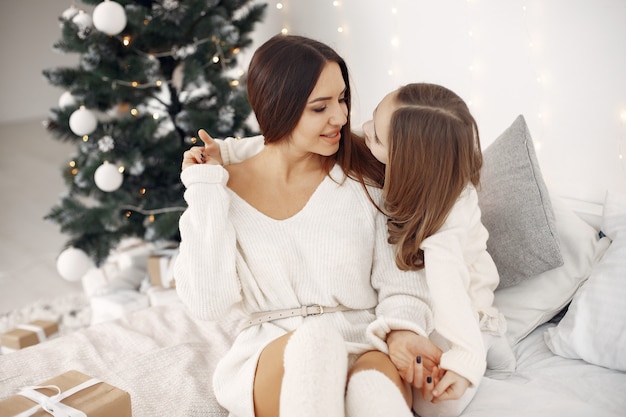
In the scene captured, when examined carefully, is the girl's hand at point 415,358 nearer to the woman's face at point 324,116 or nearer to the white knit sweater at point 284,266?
the white knit sweater at point 284,266

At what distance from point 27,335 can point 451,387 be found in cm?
178

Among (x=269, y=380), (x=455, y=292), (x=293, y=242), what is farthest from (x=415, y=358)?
(x=293, y=242)

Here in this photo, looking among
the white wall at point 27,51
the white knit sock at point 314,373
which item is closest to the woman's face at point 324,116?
the white knit sock at point 314,373

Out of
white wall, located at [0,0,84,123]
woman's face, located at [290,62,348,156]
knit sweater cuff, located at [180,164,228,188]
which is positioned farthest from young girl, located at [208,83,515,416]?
white wall, located at [0,0,84,123]

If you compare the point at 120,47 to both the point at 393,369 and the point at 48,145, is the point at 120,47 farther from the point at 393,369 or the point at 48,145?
the point at 48,145

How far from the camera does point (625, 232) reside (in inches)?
49.9

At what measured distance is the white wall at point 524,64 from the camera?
4.81 ft

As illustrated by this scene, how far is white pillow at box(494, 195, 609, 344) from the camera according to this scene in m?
1.36

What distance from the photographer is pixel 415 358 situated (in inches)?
41.3

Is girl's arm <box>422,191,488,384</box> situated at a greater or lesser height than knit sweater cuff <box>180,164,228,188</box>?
lesser

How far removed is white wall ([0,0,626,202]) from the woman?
0.56m

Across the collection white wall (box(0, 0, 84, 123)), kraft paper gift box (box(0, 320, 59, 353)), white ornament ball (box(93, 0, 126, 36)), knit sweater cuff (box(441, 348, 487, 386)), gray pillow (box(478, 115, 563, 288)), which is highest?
white wall (box(0, 0, 84, 123))

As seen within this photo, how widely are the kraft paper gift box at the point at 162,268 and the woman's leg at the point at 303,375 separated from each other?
1.54 metres

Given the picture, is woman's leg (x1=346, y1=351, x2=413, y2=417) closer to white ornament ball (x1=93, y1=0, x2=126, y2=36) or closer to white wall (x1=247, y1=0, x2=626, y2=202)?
white wall (x1=247, y1=0, x2=626, y2=202)
